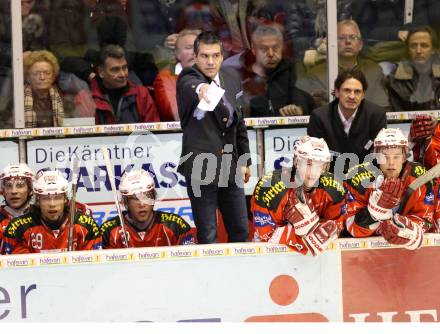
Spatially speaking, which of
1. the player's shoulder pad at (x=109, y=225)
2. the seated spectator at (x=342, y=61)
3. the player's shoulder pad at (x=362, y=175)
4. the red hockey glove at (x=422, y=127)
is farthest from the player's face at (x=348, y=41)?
the player's shoulder pad at (x=109, y=225)

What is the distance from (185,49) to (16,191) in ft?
5.97

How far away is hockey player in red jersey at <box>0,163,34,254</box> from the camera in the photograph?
800 centimetres

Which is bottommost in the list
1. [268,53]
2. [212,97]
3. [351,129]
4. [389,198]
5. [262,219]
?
A: [262,219]

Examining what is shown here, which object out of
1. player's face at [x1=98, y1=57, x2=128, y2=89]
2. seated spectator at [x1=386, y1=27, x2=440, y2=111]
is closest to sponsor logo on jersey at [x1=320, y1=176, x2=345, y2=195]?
seated spectator at [x1=386, y1=27, x2=440, y2=111]

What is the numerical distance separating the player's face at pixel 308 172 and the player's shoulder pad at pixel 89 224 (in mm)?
1346

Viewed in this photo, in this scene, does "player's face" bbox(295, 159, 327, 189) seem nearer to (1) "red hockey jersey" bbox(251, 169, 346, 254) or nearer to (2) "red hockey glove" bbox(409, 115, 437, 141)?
(1) "red hockey jersey" bbox(251, 169, 346, 254)

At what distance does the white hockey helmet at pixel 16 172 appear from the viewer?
799cm

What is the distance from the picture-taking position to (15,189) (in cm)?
800

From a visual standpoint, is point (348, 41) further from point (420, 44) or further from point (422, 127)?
point (422, 127)

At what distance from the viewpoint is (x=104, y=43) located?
29.9ft

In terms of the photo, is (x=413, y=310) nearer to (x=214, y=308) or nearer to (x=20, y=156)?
(x=214, y=308)

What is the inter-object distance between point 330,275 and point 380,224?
41 centimetres

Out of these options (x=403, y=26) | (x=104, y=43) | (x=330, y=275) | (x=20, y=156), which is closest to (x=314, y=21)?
(x=403, y=26)

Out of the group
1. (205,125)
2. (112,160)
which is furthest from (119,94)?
(205,125)
